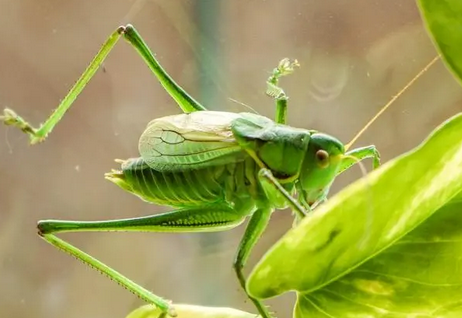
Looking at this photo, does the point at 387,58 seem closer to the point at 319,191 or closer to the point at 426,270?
the point at 319,191

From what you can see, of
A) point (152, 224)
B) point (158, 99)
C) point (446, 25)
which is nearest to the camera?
point (446, 25)

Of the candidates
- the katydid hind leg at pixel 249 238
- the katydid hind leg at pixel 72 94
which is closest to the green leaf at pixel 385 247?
the katydid hind leg at pixel 249 238

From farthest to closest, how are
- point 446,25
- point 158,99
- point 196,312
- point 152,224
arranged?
point 158,99 < point 152,224 < point 196,312 < point 446,25

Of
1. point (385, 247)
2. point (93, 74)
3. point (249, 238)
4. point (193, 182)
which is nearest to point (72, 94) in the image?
point (93, 74)

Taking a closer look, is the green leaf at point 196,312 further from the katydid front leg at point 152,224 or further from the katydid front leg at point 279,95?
the katydid front leg at point 279,95

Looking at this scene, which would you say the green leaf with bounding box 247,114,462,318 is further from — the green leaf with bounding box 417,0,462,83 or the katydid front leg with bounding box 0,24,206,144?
the katydid front leg with bounding box 0,24,206,144

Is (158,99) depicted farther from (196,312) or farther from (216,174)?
(196,312)

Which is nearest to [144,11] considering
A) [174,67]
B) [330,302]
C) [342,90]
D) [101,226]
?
[174,67]
